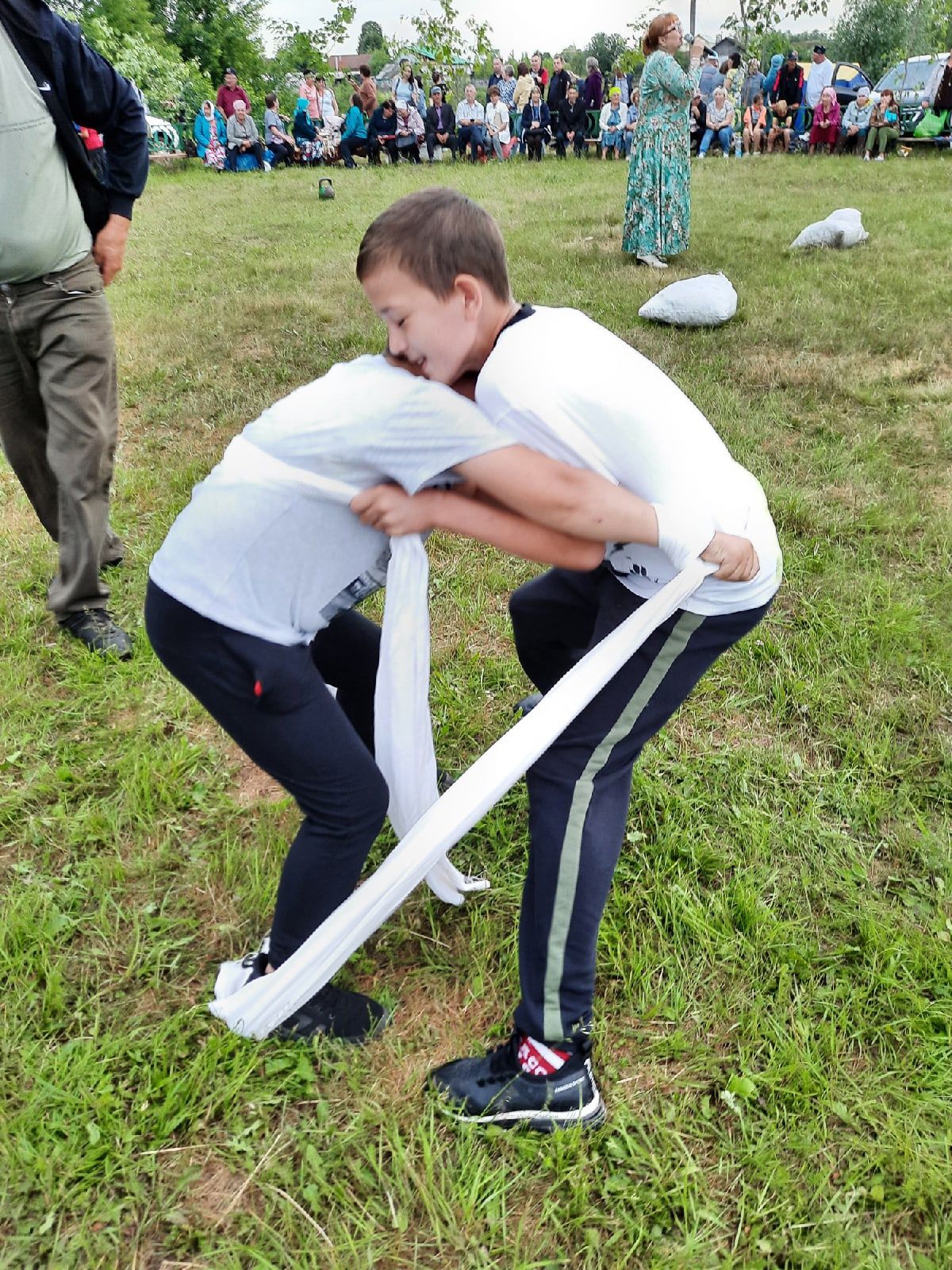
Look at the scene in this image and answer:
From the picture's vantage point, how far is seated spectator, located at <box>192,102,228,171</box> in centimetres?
1875

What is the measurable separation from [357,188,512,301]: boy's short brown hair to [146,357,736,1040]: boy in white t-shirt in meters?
0.16

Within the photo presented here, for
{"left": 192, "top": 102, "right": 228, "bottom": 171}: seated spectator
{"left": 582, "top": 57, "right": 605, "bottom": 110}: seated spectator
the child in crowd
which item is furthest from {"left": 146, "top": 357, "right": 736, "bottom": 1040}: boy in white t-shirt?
{"left": 192, "top": 102, "right": 228, "bottom": 171}: seated spectator

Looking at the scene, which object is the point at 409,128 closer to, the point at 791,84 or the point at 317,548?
the point at 791,84

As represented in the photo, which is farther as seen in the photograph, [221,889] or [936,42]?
[936,42]

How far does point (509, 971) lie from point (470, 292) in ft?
5.04

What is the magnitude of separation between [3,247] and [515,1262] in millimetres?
3106

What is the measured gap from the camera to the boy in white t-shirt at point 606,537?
58.3 inches

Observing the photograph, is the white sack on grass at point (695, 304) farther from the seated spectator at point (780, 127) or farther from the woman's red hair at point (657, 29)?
the seated spectator at point (780, 127)

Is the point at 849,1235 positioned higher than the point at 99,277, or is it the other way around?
the point at 99,277

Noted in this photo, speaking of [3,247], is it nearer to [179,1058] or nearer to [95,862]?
[95,862]

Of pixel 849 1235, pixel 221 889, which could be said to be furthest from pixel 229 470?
pixel 849 1235

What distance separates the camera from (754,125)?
57.6 feet

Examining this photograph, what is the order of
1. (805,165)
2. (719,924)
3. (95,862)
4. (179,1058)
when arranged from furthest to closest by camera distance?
1. (805,165)
2. (95,862)
3. (719,924)
4. (179,1058)

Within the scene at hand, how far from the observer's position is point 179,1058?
1908mm
